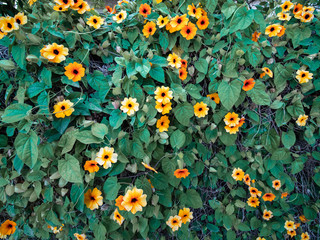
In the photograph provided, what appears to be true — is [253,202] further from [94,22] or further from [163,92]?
[94,22]

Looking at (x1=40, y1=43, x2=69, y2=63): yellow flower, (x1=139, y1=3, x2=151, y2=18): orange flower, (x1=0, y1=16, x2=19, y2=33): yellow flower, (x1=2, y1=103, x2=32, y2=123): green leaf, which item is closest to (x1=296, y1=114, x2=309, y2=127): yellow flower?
(x1=139, y1=3, x2=151, y2=18): orange flower

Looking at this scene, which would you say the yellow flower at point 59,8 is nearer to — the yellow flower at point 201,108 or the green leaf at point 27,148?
the green leaf at point 27,148

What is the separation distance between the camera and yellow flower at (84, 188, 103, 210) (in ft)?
3.72

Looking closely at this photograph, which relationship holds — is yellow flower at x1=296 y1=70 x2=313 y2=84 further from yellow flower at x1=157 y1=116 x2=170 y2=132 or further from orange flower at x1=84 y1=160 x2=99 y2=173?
orange flower at x1=84 y1=160 x2=99 y2=173

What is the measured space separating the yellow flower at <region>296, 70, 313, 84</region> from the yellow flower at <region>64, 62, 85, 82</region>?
47.3 inches

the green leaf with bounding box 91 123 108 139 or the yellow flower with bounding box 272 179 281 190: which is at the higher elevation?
the green leaf with bounding box 91 123 108 139

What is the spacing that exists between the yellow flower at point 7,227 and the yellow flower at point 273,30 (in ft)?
5.90

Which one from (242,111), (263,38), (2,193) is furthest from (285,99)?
(2,193)

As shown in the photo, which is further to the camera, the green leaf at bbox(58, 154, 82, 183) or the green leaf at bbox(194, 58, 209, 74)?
the green leaf at bbox(194, 58, 209, 74)

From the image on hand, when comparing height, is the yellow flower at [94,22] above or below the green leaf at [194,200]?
above

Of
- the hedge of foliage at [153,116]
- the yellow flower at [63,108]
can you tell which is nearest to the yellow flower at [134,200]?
the hedge of foliage at [153,116]

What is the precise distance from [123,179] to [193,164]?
1.41 ft

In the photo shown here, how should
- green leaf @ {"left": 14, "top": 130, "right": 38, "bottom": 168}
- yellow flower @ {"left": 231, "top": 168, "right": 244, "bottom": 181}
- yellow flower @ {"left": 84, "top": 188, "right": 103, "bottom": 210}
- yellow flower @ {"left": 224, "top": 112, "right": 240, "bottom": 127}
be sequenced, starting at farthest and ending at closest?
yellow flower @ {"left": 231, "top": 168, "right": 244, "bottom": 181} → yellow flower @ {"left": 224, "top": 112, "right": 240, "bottom": 127} → yellow flower @ {"left": 84, "top": 188, "right": 103, "bottom": 210} → green leaf @ {"left": 14, "top": 130, "right": 38, "bottom": 168}

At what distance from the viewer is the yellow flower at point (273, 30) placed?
1.23 metres
